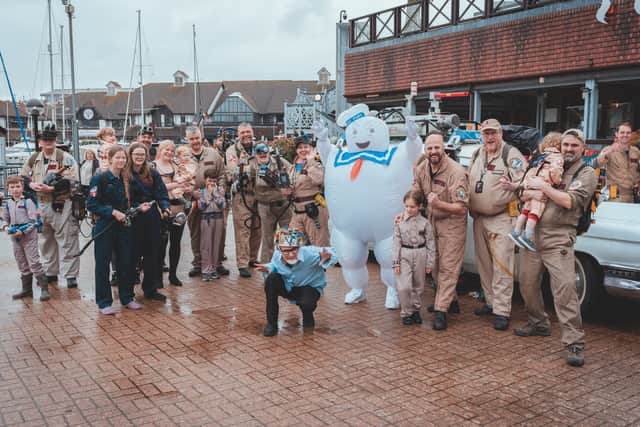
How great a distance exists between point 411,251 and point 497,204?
95cm

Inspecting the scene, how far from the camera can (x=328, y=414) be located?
13.3 feet

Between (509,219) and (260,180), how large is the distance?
11.6 feet

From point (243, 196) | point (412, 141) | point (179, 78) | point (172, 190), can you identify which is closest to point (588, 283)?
point (412, 141)

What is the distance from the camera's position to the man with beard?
5.88 metres

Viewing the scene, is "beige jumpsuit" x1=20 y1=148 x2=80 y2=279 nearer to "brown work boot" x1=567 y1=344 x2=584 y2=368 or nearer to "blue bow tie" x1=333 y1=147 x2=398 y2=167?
"blue bow tie" x1=333 y1=147 x2=398 y2=167

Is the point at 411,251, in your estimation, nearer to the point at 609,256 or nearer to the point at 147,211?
the point at 609,256

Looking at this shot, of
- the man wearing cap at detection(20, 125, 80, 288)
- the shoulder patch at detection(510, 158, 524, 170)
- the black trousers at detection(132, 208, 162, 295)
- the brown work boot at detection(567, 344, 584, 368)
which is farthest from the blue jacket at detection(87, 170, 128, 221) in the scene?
the brown work boot at detection(567, 344, 584, 368)

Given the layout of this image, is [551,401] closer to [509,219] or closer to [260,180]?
[509,219]

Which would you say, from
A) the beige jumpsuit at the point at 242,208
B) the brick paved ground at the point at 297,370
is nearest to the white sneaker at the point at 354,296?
the brick paved ground at the point at 297,370

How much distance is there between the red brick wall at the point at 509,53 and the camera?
504 inches

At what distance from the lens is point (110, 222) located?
21.4 feet

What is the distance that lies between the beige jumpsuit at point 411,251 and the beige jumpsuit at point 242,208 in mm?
2926

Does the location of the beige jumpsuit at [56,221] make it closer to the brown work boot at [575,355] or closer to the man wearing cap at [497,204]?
the man wearing cap at [497,204]

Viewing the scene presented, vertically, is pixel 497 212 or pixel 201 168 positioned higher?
pixel 201 168
